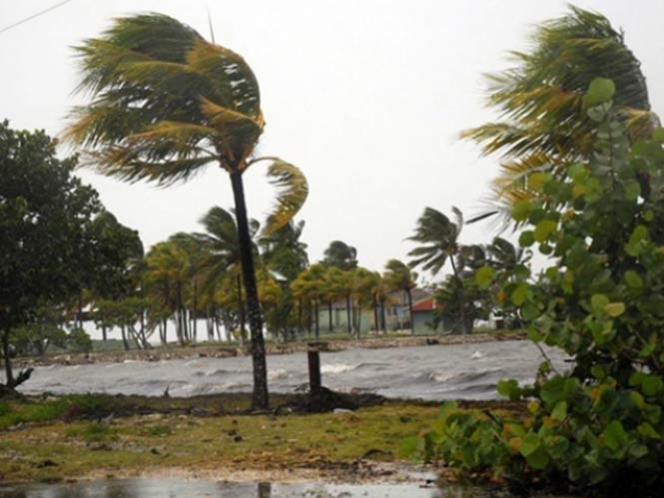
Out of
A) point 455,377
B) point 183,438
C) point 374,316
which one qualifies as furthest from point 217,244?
point 374,316

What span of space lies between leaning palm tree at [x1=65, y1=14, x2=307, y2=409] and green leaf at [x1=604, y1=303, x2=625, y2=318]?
33.5ft

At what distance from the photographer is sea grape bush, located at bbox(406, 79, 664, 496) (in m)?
7.29

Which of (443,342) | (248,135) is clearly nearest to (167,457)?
(248,135)

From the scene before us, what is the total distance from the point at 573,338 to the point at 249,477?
3.31m

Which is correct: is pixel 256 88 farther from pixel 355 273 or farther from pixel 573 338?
pixel 355 273

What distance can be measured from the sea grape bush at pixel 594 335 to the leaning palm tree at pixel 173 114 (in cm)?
936

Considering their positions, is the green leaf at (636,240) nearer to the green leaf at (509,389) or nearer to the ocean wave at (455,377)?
the green leaf at (509,389)

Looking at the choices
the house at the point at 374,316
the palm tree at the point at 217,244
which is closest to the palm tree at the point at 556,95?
the palm tree at the point at 217,244

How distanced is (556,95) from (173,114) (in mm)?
6592

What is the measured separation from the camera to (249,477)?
9344 mm

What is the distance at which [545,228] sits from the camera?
25.6 ft

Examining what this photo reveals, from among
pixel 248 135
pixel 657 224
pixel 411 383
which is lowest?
pixel 411 383

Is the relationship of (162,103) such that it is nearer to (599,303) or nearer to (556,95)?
(556,95)

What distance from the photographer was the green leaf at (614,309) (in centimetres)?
718
